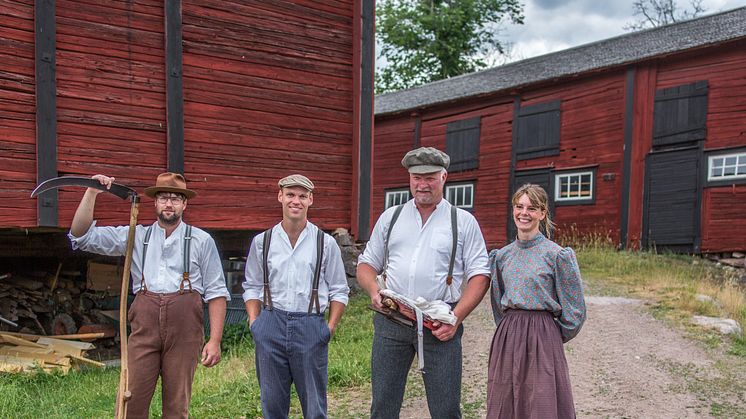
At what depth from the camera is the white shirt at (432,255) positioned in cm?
348

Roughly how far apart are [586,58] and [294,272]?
15068 millimetres

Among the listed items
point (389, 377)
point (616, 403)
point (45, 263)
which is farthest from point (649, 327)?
point (45, 263)

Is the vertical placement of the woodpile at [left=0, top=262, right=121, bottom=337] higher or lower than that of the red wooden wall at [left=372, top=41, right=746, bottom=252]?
lower

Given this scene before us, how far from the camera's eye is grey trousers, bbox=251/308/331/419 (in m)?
3.57

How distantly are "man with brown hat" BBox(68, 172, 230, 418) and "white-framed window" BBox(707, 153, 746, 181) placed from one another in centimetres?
1201

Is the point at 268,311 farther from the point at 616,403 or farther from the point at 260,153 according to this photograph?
the point at 260,153

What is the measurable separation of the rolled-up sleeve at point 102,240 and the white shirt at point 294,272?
0.88 metres

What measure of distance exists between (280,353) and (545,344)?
4.70ft

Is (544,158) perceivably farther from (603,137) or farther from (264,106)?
(264,106)

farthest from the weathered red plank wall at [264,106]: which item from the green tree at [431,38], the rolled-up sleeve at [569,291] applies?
the green tree at [431,38]

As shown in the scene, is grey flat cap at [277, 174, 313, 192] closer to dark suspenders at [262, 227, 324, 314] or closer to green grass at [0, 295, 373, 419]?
dark suspenders at [262, 227, 324, 314]

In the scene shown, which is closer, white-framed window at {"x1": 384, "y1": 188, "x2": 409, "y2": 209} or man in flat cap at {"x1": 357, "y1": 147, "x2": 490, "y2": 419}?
man in flat cap at {"x1": 357, "y1": 147, "x2": 490, "y2": 419}

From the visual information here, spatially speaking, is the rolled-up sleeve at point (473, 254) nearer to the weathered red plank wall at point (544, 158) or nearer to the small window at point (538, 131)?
the weathered red plank wall at point (544, 158)

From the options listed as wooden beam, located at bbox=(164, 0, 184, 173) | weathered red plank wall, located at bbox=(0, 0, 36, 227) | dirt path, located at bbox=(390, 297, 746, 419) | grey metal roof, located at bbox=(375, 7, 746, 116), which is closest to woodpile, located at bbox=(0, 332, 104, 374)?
weathered red plank wall, located at bbox=(0, 0, 36, 227)
